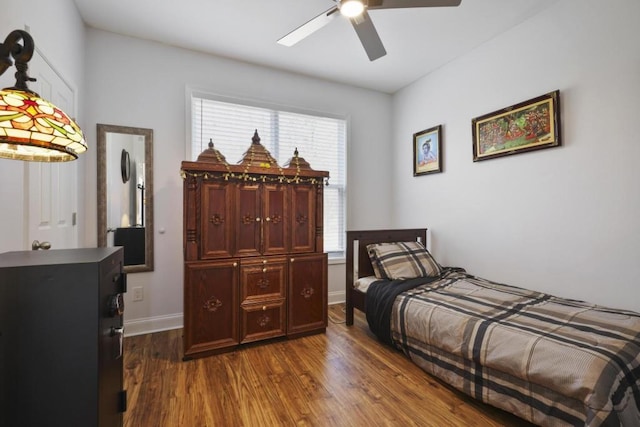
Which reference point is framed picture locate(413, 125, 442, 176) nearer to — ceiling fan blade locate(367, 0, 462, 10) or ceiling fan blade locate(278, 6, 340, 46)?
ceiling fan blade locate(367, 0, 462, 10)

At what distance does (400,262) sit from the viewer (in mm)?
2828

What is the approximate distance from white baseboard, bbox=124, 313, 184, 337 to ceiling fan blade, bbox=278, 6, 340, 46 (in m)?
2.62

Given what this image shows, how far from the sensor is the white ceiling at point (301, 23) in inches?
90.8

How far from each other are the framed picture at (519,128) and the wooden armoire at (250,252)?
1.57 m

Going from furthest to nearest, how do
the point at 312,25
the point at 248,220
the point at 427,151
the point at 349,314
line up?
1. the point at 427,151
2. the point at 349,314
3. the point at 248,220
4. the point at 312,25

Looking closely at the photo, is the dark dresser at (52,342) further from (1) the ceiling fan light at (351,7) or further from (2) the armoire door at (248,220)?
(1) the ceiling fan light at (351,7)

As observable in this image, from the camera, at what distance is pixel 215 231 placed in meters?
2.37

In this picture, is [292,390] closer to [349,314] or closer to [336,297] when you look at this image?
[349,314]

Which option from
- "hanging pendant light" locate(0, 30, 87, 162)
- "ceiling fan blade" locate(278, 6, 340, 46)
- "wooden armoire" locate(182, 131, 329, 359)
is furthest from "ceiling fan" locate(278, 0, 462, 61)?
"hanging pendant light" locate(0, 30, 87, 162)

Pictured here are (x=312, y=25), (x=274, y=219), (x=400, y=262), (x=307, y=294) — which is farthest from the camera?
(x=400, y=262)

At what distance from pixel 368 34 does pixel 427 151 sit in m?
1.75

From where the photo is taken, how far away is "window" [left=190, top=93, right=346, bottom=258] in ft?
9.89

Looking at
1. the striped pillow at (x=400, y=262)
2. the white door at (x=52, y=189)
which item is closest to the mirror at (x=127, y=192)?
the white door at (x=52, y=189)

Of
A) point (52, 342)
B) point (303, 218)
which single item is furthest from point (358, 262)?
point (52, 342)
